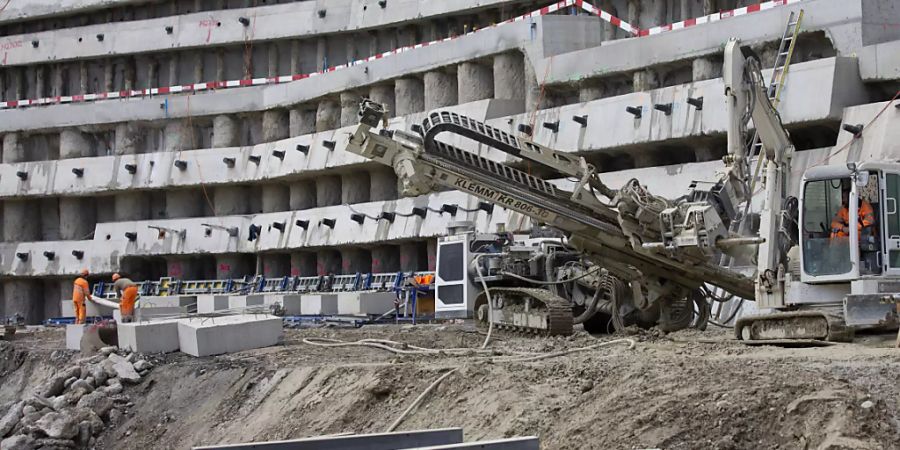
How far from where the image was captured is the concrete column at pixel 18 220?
4716cm

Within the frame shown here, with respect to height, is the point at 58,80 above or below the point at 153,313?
above

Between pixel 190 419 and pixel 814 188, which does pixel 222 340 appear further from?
pixel 814 188

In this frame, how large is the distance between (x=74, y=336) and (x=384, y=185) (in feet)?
47.6

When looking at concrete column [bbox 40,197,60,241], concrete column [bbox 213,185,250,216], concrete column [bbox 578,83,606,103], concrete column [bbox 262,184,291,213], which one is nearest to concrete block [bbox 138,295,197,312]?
concrete column [bbox 262,184,291,213]

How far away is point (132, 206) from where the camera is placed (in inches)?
1806

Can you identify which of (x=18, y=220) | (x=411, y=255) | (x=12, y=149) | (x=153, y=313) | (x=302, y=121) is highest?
(x=302, y=121)

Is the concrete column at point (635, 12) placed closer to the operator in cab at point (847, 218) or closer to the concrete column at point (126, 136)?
the operator in cab at point (847, 218)

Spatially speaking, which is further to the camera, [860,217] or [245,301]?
[245,301]

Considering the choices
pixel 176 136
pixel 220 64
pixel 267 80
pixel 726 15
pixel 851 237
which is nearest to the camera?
pixel 851 237

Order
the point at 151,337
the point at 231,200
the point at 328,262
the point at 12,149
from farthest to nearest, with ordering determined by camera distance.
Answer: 1. the point at 12,149
2. the point at 231,200
3. the point at 328,262
4. the point at 151,337

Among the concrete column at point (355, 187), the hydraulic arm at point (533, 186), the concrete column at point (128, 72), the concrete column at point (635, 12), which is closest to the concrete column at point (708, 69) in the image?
the concrete column at point (635, 12)

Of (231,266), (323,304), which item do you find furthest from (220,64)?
(323,304)

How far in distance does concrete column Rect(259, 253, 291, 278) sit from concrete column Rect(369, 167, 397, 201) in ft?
19.1

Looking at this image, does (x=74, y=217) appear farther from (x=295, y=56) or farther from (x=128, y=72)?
(x=295, y=56)
